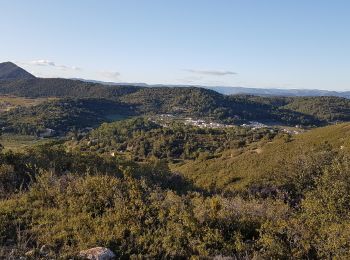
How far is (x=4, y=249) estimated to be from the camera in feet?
27.0

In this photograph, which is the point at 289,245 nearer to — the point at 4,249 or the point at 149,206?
the point at 149,206

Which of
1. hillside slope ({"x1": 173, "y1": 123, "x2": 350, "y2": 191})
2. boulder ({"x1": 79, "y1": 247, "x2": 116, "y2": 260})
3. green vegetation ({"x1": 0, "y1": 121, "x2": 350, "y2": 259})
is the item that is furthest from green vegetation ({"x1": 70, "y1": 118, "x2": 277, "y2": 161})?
boulder ({"x1": 79, "y1": 247, "x2": 116, "y2": 260})

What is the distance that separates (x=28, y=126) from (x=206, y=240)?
619 feet

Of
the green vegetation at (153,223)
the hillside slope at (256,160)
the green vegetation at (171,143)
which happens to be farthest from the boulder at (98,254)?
the green vegetation at (171,143)

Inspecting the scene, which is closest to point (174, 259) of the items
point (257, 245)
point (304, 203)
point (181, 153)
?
point (257, 245)

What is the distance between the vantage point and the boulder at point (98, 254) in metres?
8.14

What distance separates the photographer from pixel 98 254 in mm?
8227

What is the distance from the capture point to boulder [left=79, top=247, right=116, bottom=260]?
814 cm

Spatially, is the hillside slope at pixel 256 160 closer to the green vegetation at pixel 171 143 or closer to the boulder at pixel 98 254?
the green vegetation at pixel 171 143

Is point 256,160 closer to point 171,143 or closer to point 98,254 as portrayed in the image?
point 98,254

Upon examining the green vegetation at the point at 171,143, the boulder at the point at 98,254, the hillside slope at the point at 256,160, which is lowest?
the green vegetation at the point at 171,143

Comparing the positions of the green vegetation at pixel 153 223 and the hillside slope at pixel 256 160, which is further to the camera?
the hillside slope at pixel 256 160

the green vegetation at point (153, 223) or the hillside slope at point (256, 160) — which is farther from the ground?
the green vegetation at point (153, 223)

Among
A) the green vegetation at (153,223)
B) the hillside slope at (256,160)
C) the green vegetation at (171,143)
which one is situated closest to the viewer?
the green vegetation at (153,223)
